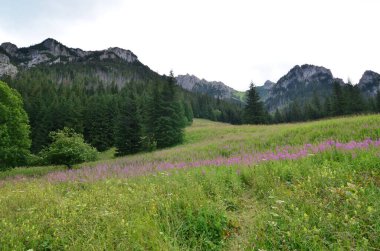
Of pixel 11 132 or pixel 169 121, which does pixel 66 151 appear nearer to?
pixel 11 132

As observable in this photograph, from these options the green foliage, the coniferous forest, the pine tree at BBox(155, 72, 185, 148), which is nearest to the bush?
the green foliage

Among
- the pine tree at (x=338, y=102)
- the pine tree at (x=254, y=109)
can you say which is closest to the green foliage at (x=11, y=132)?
the pine tree at (x=254, y=109)

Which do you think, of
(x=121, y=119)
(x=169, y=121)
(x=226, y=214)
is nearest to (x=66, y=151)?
(x=226, y=214)

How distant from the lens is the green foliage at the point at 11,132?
20.3 metres

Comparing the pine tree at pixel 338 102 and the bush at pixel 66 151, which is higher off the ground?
the pine tree at pixel 338 102

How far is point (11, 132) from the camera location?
21375 mm

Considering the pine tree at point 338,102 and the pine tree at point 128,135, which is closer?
the pine tree at point 128,135

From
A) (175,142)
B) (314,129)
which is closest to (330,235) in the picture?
(314,129)

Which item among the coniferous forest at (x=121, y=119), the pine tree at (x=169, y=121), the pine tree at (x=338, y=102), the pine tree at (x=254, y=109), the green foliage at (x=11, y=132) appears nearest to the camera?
the green foliage at (x=11, y=132)

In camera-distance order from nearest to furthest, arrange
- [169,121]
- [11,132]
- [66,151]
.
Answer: [66,151] < [11,132] < [169,121]

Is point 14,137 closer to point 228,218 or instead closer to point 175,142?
point 175,142

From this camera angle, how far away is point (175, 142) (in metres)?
35.3

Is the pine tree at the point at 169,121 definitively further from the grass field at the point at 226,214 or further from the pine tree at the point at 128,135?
the grass field at the point at 226,214

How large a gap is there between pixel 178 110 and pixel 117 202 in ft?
103
